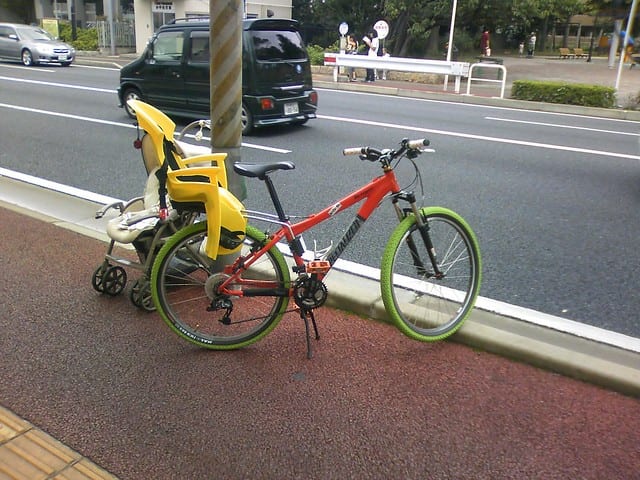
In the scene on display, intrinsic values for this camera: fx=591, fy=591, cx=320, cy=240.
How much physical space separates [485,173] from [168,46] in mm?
6549

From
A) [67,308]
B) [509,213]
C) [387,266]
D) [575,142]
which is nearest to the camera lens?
[387,266]

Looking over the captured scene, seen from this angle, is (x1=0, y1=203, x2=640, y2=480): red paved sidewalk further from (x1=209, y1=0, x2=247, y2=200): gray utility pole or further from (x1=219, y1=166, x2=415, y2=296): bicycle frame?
(x1=209, y1=0, x2=247, y2=200): gray utility pole

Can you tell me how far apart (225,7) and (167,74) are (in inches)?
313

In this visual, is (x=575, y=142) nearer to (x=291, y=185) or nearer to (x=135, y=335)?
(x=291, y=185)

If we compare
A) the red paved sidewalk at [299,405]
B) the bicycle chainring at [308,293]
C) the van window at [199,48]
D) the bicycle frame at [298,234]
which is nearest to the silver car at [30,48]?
the van window at [199,48]

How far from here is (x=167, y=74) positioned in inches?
438

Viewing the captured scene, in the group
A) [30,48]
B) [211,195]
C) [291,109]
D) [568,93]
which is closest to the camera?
[211,195]

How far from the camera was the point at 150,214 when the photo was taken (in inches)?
156

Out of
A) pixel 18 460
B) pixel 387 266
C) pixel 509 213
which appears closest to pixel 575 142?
pixel 509 213

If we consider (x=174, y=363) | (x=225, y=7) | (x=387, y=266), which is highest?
(x=225, y=7)

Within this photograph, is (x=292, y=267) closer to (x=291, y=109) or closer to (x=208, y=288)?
(x=208, y=288)

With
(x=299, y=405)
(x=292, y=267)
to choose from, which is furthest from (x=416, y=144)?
(x=299, y=405)

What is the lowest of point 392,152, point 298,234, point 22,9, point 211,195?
point 298,234

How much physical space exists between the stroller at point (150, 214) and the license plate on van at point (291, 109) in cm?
636
